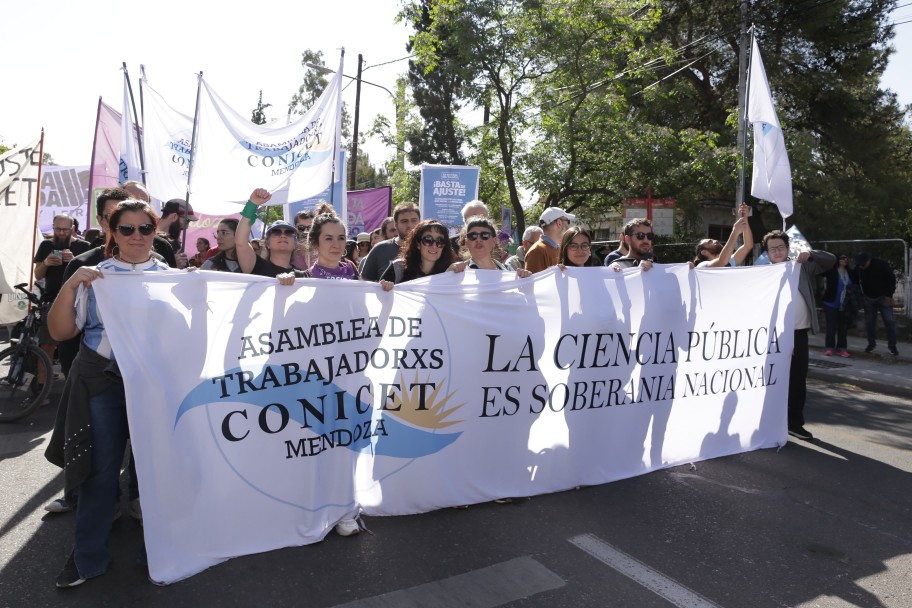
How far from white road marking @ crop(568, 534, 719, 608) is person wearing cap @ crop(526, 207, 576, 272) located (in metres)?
2.43

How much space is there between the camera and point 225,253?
5.77 meters

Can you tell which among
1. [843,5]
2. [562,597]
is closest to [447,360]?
[562,597]

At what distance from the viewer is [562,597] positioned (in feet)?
10.7

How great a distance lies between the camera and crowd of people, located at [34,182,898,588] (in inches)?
133

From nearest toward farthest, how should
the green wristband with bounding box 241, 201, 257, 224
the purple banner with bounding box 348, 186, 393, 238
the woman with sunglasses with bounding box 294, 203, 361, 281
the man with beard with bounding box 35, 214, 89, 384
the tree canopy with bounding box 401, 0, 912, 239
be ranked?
the green wristband with bounding box 241, 201, 257, 224
the woman with sunglasses with bounding box 294, 203, 361, 281
the man with beard with bounding box 35, 214, 89, 384
the purple banner with bounding box 348, 186, 393, 238
the tree canopy with bounding box 401, 0, 912, 239

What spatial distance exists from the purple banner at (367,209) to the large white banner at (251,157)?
7307 mm

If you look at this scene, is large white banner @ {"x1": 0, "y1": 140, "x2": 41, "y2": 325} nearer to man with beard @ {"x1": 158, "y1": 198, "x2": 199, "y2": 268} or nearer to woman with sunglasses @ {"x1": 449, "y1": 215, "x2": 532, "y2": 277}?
man with beard @ {"x1": 158, "y1": 198, "x2": 199, "y2": 268}

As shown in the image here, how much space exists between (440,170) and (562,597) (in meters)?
11.3

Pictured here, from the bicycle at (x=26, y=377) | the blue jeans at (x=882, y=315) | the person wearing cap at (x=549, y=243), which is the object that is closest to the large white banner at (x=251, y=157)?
the bicycle at (x=26, y=377)

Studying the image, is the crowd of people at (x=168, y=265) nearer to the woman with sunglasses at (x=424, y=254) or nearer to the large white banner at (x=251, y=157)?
the woman with sunglasses at (x=424, y=254)

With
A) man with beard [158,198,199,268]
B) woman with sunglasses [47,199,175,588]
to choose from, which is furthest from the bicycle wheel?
woman with sunglasses [47,199,175,588]

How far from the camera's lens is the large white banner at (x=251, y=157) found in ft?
23.2

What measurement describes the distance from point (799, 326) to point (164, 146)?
23.5 feet

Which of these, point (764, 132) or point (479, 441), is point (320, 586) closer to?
point (479, 441)
